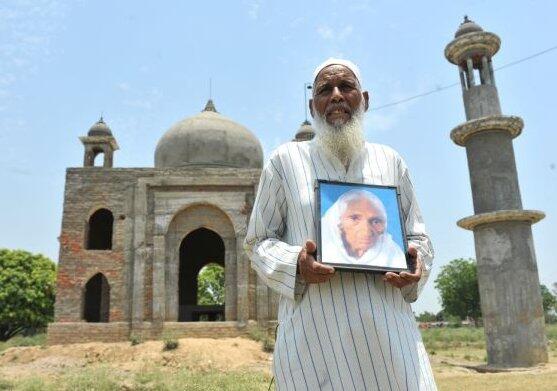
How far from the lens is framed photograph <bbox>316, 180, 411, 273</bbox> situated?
2.27 metres

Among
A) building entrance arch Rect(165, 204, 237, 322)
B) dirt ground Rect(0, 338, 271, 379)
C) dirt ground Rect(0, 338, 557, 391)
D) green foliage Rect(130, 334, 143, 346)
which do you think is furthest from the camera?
building entrance arch Rect(165, 204, 237, 322)

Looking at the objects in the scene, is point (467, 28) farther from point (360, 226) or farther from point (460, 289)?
point (460, 289)

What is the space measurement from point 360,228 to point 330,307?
0.36m

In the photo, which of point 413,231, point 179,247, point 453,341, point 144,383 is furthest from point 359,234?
point 453,341

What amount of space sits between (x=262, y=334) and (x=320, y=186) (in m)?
15.5

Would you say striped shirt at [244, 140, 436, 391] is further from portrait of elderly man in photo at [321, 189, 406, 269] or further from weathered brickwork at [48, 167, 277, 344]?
weathered brickwork at [48, 167, 277, 344]

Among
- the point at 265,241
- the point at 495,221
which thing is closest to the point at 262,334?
the point at 495,221

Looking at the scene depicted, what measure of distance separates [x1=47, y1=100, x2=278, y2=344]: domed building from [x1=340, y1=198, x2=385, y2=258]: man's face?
51.1 ft

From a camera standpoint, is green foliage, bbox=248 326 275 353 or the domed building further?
the domed building

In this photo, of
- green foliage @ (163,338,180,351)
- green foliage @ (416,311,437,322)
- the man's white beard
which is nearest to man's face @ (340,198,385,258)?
the man's white beard

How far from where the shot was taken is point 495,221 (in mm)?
14875

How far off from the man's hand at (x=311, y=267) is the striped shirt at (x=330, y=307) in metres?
0.07

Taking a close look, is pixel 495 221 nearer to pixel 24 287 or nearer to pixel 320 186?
pixel 320 186

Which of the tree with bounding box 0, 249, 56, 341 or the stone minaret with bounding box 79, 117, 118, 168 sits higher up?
the stone minaret with bounding box 79, 117, 118, 168
